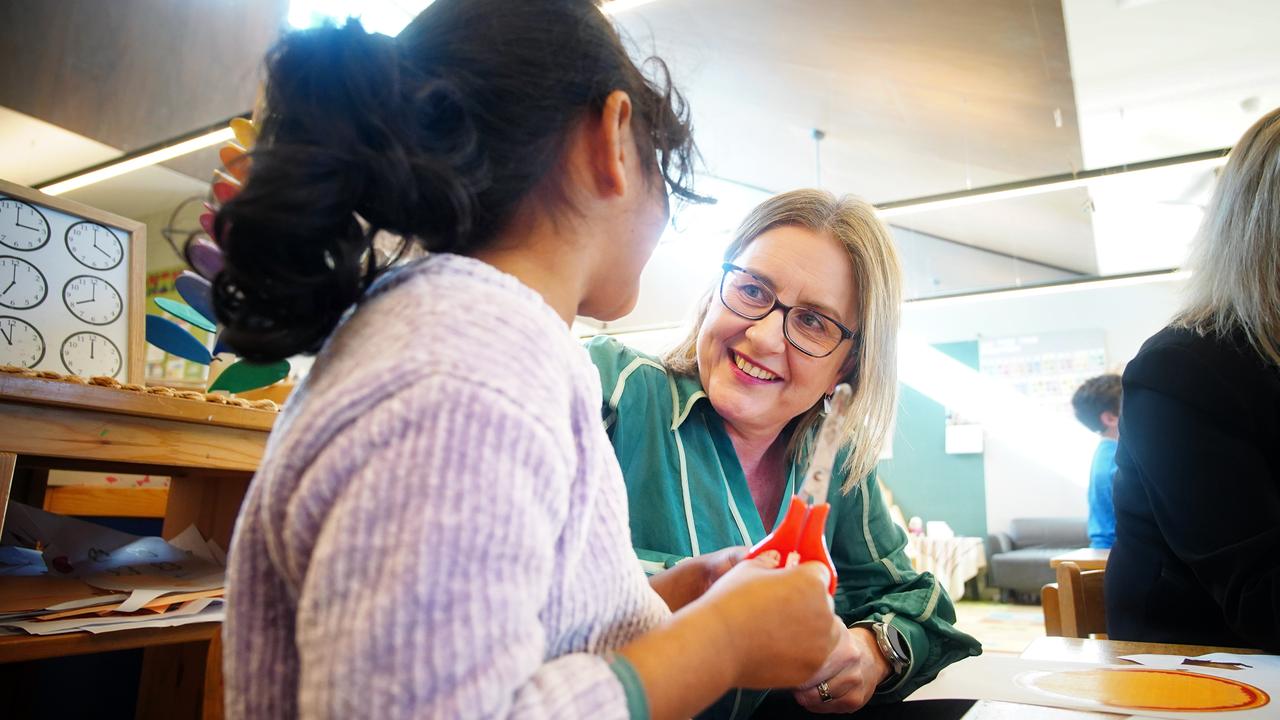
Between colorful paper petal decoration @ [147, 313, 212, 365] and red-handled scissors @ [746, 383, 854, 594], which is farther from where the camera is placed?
colorful paper petal decoration @ [147, 313, 212, 365]

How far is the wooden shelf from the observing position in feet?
2.91

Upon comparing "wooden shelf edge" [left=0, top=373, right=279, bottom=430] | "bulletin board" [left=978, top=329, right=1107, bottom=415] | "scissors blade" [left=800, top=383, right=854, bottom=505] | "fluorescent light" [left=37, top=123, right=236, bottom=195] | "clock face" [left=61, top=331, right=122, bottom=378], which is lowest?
"scissors blade" [left=800, top=383, right=854, bottom=505]

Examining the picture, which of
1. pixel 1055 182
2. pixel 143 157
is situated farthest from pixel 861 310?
pixel 1055 182

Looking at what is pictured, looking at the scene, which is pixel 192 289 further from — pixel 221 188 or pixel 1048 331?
pixel 1048 331

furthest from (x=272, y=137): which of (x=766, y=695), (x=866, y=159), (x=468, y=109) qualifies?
(x=866, y=159)

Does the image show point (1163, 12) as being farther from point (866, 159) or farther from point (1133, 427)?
point (1133, 427)

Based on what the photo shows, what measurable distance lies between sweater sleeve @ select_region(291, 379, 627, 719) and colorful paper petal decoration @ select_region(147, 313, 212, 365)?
1135 mm

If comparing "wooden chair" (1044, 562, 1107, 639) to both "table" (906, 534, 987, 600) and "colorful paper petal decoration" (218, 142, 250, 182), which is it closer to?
"colorful paper petal decoration" (218, 142, 250, 182)

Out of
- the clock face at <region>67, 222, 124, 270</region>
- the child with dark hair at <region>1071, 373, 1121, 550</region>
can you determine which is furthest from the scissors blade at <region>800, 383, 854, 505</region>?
the child with dark hair at <region>1071, 373, 1121, 550</region>

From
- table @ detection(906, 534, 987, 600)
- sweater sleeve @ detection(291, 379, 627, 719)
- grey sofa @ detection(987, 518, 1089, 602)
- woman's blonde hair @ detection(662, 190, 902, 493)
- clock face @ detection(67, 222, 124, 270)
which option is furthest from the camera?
table @ detection(906, 534, 987, 600)

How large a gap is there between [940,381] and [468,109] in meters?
8.83

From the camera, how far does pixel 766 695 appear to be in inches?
40.8

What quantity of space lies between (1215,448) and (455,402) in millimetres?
1168

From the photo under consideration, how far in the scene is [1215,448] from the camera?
1154 mm
